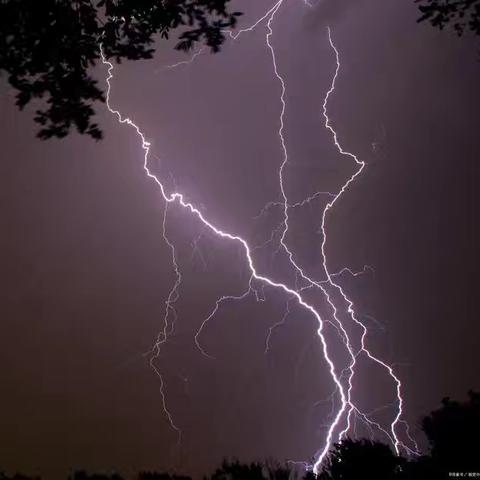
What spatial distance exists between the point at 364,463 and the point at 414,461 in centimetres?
38

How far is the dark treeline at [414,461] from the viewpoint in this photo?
297 centimetres

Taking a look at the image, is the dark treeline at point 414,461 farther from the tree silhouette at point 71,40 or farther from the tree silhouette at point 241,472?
the tree silhouette at point 71,40

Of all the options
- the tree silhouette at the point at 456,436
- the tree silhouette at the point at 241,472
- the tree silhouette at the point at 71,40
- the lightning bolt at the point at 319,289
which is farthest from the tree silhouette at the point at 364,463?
the lightning bolt at the point at 319,289

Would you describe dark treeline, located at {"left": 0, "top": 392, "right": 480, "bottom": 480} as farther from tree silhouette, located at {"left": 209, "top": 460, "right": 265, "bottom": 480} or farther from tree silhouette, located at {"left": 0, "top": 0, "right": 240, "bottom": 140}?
tree silhouette, located at {"left": 0, "top": 0, "right": 240, "bottom": 140}

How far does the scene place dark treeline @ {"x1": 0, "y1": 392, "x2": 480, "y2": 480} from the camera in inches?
117

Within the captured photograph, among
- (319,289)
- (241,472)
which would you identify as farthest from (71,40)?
(319,289)

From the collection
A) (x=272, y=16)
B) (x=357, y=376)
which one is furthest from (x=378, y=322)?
(x=272, y=16)

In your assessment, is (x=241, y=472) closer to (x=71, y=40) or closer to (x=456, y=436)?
(x=456, y=436)

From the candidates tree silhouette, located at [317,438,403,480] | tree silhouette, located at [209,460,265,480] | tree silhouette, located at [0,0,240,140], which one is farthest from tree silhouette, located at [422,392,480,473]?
tree silhouette, located at [0,0,240,140]

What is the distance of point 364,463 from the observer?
3.26m

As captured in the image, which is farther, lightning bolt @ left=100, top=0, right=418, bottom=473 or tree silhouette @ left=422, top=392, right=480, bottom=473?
lightning bolt @ left=100, top=0, right=418, bottom=473

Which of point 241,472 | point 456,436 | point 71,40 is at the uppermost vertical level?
point 71,40

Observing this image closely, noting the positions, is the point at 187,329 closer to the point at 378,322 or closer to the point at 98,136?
the point at 378,322

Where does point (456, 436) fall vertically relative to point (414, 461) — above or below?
above
